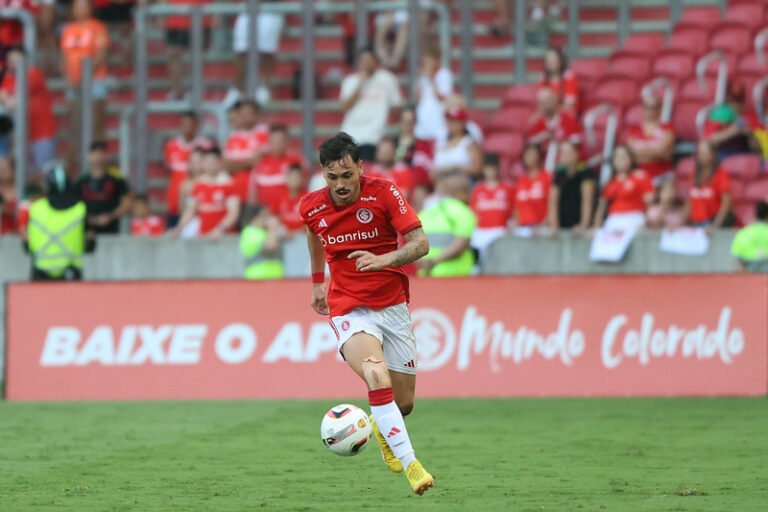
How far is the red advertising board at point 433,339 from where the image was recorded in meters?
15.6

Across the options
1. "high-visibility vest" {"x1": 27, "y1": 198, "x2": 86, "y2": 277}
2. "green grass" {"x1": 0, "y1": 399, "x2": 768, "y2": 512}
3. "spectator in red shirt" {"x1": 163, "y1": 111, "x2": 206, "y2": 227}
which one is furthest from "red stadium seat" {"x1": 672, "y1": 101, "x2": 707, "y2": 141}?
"high-visibility vest" {"x1": 27, "y1": 198, "x2": 86, "y2": 277}

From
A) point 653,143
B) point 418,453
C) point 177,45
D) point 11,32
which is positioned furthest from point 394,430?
point 11,32

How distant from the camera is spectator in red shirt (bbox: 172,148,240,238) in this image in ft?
61.2

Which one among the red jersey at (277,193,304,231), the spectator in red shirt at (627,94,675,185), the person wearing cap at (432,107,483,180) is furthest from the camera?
the person wearing cap at (432,107,483,180)

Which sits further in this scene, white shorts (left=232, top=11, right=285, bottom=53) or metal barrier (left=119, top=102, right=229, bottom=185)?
white shorts (left=232, top=11, right=285, bottom=53)

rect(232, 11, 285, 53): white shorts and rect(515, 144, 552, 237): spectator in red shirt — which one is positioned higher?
rect(232, 11, 285, 53): white shorts

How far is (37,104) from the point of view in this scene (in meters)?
20.6

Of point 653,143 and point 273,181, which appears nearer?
point 653,143

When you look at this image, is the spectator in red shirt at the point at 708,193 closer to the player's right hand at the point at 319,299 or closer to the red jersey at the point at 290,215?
the red jersey at the point at 290,215

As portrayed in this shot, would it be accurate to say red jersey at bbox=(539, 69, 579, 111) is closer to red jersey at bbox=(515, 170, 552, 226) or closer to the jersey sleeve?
red jersey at bbox=(515, 170, 552, 226)

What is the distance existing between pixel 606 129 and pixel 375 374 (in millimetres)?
10868

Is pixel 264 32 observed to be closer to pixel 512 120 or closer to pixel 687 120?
pixel 512 120

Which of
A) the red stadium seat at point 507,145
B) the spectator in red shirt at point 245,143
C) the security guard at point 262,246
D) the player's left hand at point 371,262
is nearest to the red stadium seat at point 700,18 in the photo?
the red stadium seat at point 507,145

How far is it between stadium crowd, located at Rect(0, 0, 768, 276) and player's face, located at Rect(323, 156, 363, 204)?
271 inches
